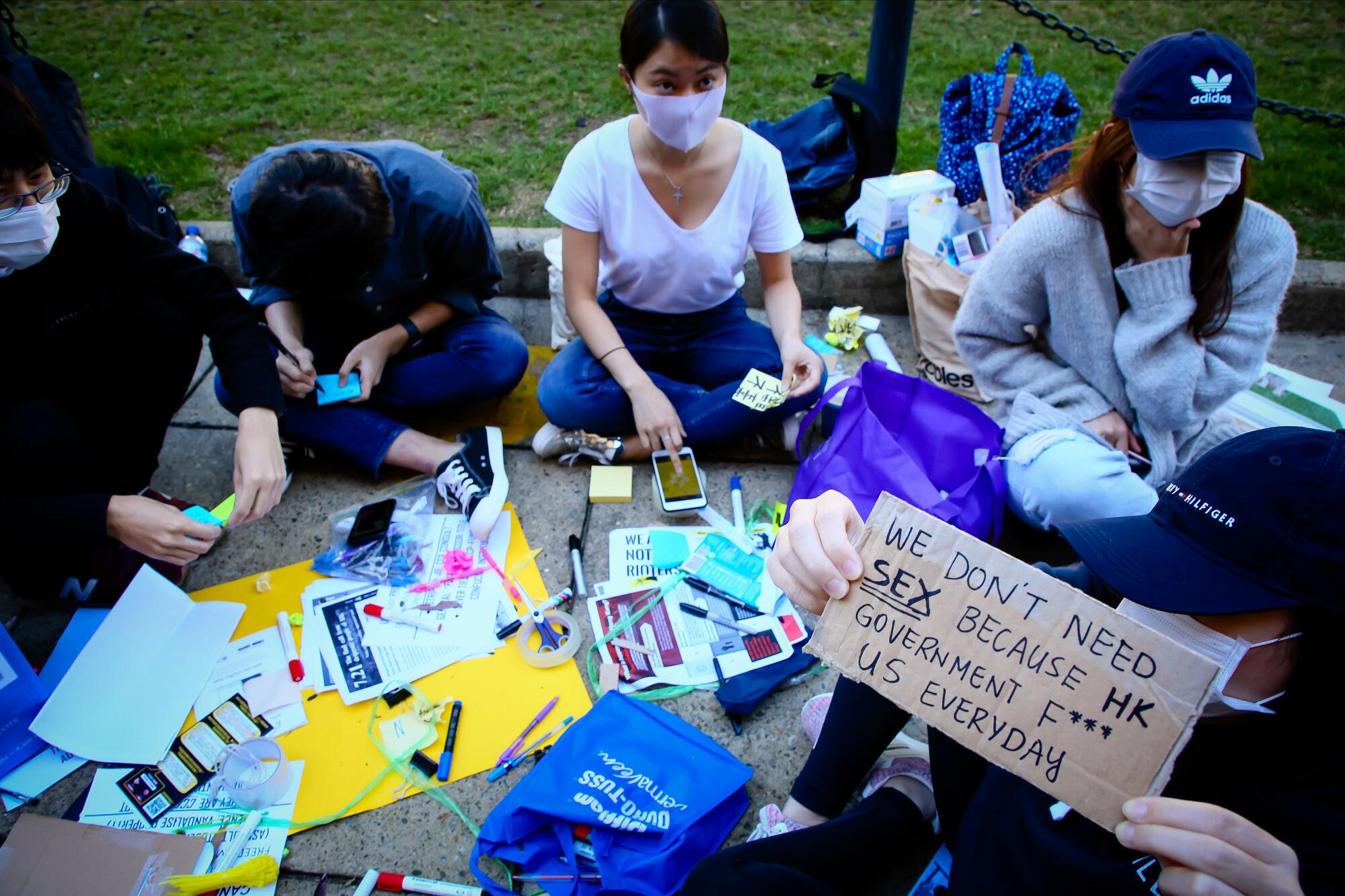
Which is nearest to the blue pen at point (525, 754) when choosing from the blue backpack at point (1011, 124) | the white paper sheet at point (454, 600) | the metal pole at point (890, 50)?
the white paper sheet at point (454, 600)

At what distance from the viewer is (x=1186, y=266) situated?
2.09m

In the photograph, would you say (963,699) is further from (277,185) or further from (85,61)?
(85,61)

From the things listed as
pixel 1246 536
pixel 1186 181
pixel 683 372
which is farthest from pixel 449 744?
pixel 1186 181

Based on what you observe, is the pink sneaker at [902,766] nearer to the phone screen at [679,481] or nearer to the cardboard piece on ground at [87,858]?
the phone screen at [679,481]

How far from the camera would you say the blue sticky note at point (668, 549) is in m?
2.39

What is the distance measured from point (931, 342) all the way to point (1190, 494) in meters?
2.17

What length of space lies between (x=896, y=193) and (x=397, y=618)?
2.65 meters

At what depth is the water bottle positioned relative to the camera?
10.9 feet

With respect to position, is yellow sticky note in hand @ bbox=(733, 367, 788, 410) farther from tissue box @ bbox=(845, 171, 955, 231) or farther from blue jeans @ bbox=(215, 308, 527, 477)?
tissue box @ bbox=(845, 171, 955, 231)

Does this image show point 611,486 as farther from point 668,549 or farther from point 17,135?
point 17,135

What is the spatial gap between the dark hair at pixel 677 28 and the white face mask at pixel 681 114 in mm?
100

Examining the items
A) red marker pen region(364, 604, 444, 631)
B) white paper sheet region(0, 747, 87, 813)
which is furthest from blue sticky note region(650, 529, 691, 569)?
white paper sheet region(0, 747, 87, 813)

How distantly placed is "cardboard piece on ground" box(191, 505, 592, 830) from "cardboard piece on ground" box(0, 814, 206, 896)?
10.7 inches

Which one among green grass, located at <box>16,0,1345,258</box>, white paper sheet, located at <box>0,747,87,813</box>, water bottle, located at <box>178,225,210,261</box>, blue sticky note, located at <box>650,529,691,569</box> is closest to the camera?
white paper sheet, located at <box>0,747,87,813</box>
